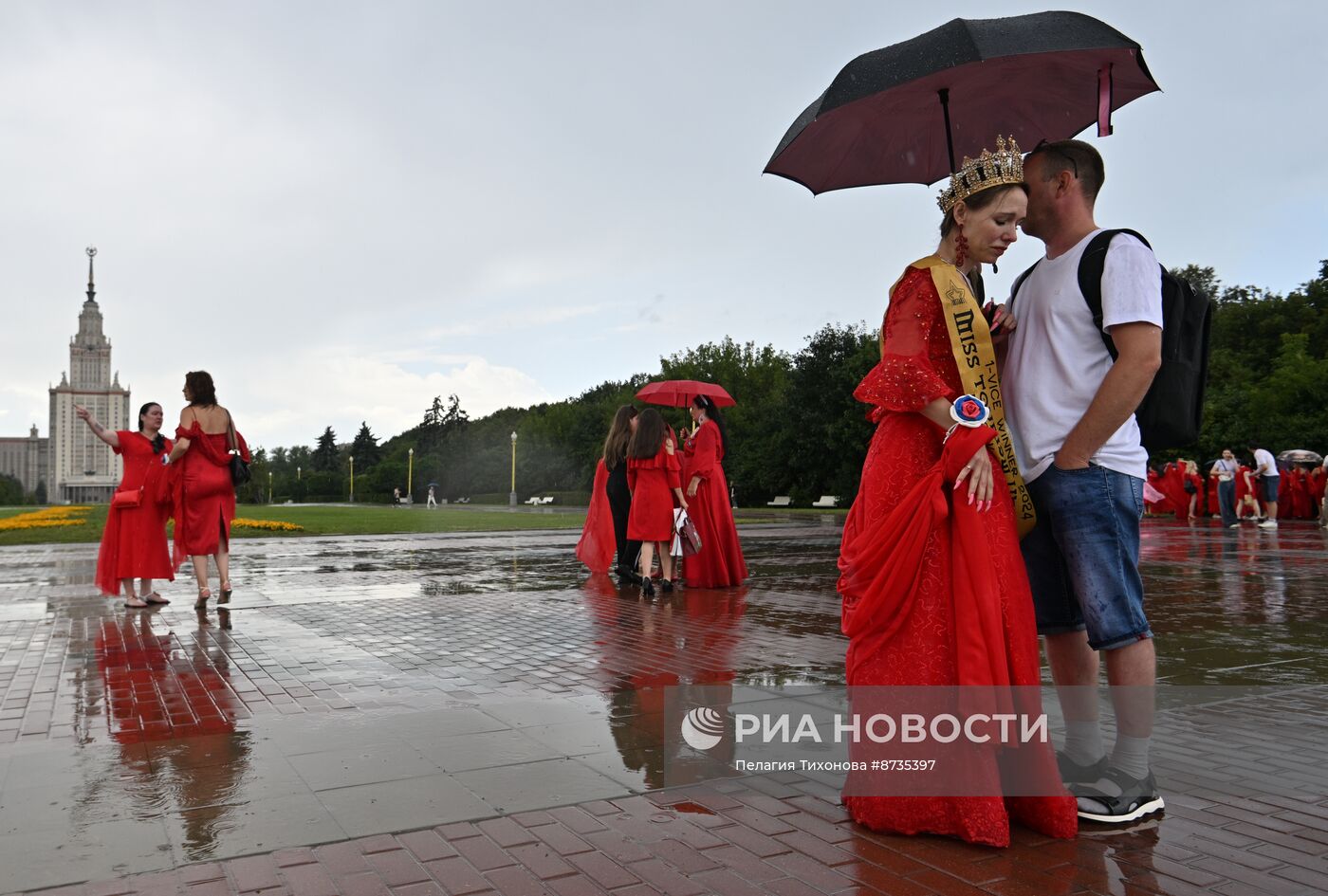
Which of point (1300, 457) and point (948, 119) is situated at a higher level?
point (948, 119)

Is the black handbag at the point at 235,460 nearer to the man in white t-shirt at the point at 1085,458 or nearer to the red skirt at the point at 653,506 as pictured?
the red skirt at the point at 653,506

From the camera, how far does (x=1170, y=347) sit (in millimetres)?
3074

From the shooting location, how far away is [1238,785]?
11.0ft

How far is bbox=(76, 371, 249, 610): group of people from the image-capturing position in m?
8.59

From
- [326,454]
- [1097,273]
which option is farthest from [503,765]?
[326,454]

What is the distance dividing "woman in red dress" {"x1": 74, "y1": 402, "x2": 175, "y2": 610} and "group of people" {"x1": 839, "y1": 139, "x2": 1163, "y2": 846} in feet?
24.3

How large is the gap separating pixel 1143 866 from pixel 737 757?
1.51 m

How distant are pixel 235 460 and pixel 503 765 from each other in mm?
6379

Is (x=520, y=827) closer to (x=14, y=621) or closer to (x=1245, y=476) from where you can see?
(x=14, y=621)

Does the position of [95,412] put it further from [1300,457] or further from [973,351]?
[973,351]

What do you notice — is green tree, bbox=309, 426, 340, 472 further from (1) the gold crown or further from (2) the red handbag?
(1) the gold crown

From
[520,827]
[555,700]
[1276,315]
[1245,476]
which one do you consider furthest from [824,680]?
[1276,315]

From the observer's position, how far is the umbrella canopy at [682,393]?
1045 centimetres

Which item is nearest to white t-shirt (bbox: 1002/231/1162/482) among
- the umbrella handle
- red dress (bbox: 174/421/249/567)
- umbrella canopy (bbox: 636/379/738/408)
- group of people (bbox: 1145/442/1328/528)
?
the umbrella handle
